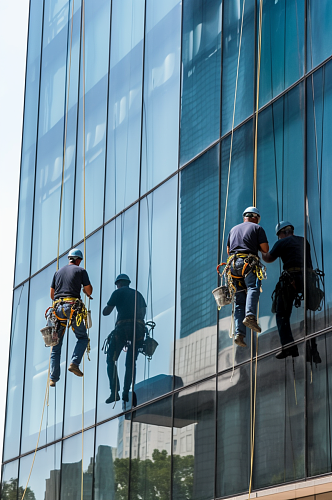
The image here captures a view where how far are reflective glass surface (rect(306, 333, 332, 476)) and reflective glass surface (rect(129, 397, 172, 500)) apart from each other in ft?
13.0

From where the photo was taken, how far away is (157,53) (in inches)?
710

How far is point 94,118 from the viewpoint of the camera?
20.4 metres

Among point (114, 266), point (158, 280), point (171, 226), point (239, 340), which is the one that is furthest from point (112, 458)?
point (239, 340)

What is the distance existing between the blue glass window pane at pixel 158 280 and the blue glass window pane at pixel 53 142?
143 inches

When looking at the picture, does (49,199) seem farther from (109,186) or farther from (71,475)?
(71,475)

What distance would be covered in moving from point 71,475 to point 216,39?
9119mm

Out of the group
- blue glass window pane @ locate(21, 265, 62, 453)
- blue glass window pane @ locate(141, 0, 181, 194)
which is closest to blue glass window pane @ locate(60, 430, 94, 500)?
blue glass window pane @ locate(21, 265, 62, 453)

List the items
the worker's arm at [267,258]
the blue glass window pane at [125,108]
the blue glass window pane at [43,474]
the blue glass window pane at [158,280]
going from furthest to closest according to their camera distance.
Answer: the blue glass window pane at [43,474], the blue glass window pane at [125,108], the blue glass window pane at [158,280], the worker's arm at [267,258]

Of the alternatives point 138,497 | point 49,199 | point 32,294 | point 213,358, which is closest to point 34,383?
point 32,294

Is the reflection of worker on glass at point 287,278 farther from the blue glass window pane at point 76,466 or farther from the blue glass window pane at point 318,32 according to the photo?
the blue glass window pane at point 76,466

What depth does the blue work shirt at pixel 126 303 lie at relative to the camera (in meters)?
17.1

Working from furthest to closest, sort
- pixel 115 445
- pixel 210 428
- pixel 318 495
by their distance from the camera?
pixel 115 445 < pixel 210 428 < pixel 318 495

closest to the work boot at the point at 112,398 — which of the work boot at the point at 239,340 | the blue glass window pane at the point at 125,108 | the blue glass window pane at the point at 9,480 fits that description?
the blue glass window pane at the point at 125,108

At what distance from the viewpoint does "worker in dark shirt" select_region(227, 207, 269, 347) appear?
12.7 m
